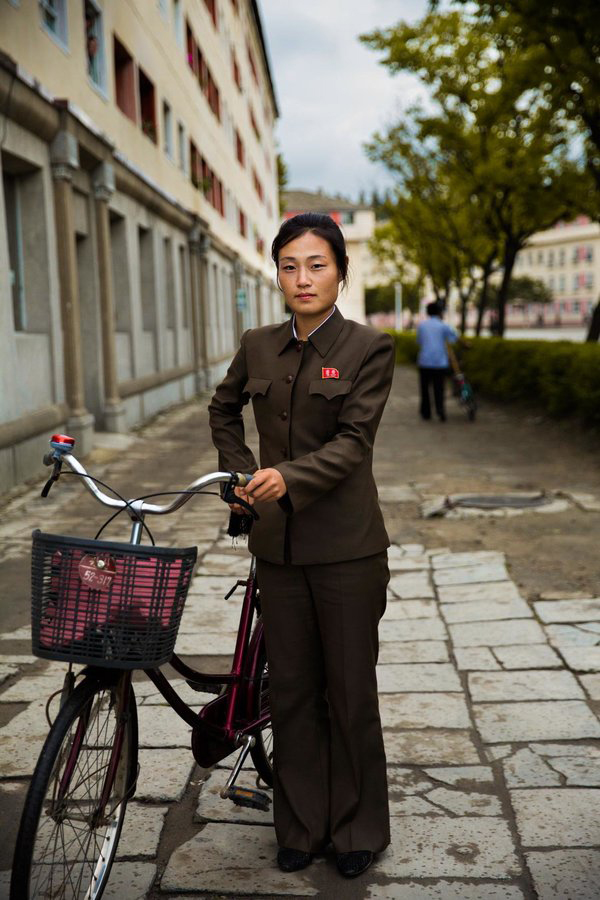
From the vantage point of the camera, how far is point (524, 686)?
16.1 ft

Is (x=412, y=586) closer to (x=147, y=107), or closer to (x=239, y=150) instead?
(x=147, y=107)

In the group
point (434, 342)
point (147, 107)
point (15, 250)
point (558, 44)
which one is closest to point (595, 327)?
point (434, 342)

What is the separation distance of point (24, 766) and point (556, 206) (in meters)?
20.1

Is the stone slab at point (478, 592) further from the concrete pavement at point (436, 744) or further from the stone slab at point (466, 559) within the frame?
the stone slab at point (466, 559)

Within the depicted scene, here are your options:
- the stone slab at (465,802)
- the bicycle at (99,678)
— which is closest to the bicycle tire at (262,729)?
the bicycle at (99,678)

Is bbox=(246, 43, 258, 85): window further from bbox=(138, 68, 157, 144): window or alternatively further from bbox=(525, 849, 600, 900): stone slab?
bbox=(525, 849, 600, 900): stone slab

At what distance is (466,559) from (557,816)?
400 centimetres

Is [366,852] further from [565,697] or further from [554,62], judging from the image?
[554,62]

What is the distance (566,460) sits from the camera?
A: 490 inches

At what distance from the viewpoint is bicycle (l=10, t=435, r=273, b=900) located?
2.52m

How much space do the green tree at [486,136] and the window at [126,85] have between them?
681cm

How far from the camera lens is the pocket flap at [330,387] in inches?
122

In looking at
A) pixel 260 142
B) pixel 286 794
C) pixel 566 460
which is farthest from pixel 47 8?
pixel 260 142

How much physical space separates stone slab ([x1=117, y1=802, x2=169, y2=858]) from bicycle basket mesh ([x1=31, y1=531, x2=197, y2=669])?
3.73 ft
